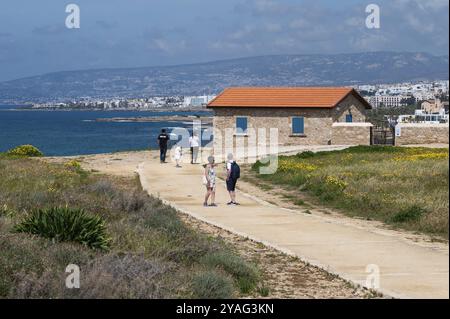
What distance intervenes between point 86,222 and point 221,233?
3613 millimetres

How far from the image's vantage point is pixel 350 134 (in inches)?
1537

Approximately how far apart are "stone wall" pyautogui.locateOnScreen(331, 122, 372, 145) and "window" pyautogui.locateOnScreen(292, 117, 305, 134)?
5.57 ft

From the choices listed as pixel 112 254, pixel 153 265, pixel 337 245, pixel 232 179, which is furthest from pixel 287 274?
pixel 232 179

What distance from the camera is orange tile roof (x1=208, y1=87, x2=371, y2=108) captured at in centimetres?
3934

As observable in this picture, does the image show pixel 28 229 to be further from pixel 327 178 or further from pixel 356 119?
pixel 356 119

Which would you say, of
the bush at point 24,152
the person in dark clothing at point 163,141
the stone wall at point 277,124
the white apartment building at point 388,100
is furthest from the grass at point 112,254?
the white apartment building at point 388,100

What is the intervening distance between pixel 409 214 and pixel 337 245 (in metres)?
3.49

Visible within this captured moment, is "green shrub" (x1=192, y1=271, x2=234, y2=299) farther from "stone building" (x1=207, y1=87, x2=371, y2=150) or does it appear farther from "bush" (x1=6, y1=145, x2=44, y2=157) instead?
"stone building" (x1=207, y1=87, x2=371, y2=150)

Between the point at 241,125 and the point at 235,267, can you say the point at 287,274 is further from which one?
the point at 241,125

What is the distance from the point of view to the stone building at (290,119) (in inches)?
1538

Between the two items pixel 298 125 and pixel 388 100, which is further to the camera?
pixel 388 100

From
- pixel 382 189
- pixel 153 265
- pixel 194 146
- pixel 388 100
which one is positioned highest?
pixel 388 100

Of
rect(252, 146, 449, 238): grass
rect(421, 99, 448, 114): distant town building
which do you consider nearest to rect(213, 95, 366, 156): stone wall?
rect(252, 146, 449, 238): grass
